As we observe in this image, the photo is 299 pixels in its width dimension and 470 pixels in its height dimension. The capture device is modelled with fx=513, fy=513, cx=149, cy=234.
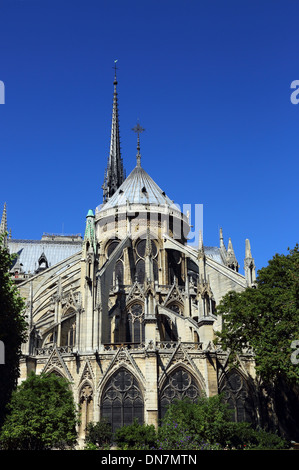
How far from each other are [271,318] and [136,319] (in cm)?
1530

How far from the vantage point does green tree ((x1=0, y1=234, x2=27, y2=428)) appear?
29.2m

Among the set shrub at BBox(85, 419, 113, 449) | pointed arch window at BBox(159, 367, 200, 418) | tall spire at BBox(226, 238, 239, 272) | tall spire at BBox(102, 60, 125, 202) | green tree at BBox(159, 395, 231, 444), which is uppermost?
tall spire at BBox(102, 60, 125, 202)

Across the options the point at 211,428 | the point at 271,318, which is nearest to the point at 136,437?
the point at 211,428

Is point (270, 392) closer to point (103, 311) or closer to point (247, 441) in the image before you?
point (247, 441)

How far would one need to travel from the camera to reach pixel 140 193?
5444 centimetres

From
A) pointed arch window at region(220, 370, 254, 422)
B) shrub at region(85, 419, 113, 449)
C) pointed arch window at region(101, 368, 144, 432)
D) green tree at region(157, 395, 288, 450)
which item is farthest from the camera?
pointed arch window at region(220, 370, 254, 422)

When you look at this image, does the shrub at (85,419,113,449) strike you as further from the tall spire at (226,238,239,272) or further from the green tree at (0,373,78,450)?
the tall spire at (226,238,239,272)

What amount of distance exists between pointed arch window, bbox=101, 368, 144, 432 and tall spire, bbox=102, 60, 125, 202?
56.5 meters

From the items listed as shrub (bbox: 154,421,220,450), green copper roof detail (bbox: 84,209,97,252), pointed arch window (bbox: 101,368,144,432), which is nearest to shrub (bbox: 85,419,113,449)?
pointed arch window (bbox: 101,368,144,432)

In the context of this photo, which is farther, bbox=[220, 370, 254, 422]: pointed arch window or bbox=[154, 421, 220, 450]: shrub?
bbox=[220, 370, 254, 422]: pointed arch window

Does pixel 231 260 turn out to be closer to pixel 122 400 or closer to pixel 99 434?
pixel 122 400

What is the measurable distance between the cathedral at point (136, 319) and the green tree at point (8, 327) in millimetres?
5346

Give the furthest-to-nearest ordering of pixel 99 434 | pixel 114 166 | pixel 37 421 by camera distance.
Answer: pixel 114 166
pixel 99 434
pixel 37 421

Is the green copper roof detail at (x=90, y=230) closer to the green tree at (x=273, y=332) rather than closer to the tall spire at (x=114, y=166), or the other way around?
the green tree at (x=273, y=332)
